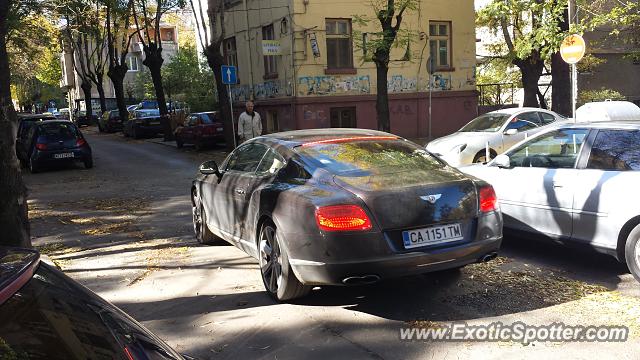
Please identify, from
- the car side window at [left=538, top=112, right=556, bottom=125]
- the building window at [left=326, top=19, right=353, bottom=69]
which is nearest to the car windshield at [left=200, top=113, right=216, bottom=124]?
the building window at [left=326, top=19, right=353, bottom=69]

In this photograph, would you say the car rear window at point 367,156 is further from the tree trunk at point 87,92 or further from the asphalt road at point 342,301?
the tree trunk at point 87,92

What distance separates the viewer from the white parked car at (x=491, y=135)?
12.5 m

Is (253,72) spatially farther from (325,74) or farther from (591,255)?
(591,255)

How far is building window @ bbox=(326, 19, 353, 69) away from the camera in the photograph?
22.0m

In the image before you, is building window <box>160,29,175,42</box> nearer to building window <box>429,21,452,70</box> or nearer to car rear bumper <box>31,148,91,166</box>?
building window <box>429,21,452,70</box>

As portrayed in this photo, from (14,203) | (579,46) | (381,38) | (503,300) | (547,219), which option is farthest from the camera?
(381,38)

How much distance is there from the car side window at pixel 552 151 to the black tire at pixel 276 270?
3093 millimetres

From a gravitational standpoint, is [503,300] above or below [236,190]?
below

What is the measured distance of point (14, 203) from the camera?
17.9 ft

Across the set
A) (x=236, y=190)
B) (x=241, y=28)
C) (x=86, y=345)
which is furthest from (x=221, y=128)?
(x=86, y=345)

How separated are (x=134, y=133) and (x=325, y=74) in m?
14.3

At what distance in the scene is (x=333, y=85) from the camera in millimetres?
22000

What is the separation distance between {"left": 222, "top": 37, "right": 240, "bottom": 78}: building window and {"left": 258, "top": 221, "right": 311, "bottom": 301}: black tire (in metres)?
23.0

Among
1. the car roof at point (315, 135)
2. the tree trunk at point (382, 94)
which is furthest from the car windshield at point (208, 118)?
the car roof at point (315, 135)
